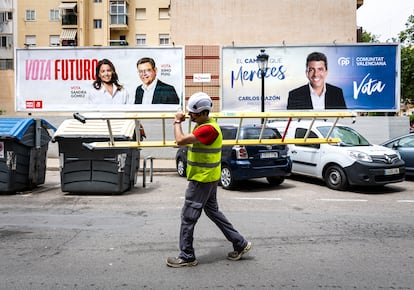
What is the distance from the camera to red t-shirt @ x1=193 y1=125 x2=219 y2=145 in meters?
4.14

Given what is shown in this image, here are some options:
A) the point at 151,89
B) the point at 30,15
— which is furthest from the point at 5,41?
the point at 151,89

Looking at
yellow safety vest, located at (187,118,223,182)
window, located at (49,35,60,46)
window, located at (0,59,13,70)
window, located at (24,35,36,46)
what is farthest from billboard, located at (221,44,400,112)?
window, located at (24,35,36,46)

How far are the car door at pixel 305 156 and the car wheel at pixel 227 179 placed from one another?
219 cm

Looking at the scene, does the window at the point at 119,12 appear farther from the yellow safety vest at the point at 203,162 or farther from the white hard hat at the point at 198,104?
the yellow safety vest at the point at 203,162

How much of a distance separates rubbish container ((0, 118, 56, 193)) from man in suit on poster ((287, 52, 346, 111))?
10.0 metres

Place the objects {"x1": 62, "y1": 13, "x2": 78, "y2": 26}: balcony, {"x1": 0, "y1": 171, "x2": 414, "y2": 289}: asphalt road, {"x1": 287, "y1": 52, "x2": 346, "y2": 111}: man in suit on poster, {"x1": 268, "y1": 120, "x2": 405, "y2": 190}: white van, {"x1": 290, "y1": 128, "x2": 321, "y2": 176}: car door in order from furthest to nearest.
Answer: {"x1": 62, "y1": 13, "x2": 78, "y2": 26}: balcony < {"x1": 287, "y1": 52, "x2": 346, "y2": 111}: man in suit on poster < {"x1": 290, "y1": 128, "x2": 321, "y2": 176}: car door < {"x1": 268, "y1": 120, "x2": 405, "y2": 190}: white van < {"x1": 0, "y1": 171, "x2": 414, "y2": 289}: asphalt road

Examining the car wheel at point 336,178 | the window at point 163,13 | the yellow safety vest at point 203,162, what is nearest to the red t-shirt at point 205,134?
the yellow safety vest at point 203,162

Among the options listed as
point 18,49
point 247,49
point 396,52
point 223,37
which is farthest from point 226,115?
point 223,37

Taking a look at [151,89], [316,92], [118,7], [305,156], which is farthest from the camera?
[118,7]

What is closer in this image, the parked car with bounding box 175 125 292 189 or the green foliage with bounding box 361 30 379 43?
the parked car with bounding box 175 125 292 189

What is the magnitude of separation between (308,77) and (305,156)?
669 cm

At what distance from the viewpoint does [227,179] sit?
377 inches

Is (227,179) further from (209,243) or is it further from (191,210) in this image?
(191,210)

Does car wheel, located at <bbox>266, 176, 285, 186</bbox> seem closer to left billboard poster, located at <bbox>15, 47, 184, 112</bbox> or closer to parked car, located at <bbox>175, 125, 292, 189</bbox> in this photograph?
parked car, located at <bbox>175, 125, 292, 189</bbox>
